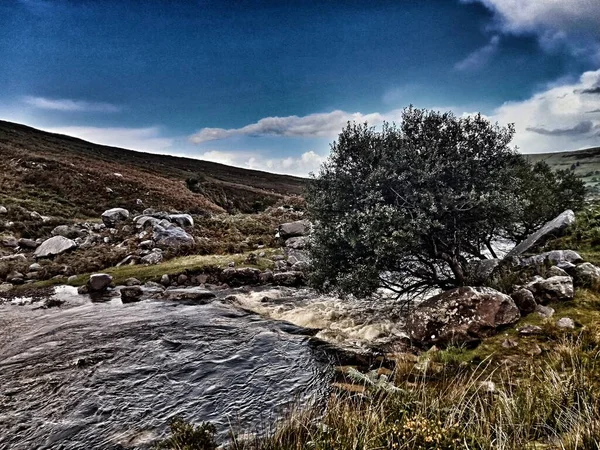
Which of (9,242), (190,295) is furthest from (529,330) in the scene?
(9,242)

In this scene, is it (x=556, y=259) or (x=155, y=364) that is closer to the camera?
(x=155, y=364)

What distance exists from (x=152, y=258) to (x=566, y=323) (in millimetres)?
19616

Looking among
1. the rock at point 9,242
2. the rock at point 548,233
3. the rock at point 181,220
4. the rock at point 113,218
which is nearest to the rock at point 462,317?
the rock at point 548,233

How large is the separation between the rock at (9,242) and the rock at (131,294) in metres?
12.5

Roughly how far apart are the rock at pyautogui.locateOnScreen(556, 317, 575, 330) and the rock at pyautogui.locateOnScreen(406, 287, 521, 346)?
3.14ft

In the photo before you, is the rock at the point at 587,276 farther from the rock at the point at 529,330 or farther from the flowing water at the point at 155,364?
the flowing water at the point at 155,364

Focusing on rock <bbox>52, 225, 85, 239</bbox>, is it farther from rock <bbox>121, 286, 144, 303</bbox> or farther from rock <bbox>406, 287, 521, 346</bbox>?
rock <bbox>406, 287, 521, 346</bbox>

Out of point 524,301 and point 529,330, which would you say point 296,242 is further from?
point 529,330

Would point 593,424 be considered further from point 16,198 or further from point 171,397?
point 16,198

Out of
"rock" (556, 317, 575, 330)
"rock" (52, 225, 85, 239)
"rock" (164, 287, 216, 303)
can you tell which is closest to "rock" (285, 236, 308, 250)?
"rock" (164, 287, 216, 303)

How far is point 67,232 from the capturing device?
82.2ft

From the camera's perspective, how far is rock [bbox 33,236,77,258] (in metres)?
21.2

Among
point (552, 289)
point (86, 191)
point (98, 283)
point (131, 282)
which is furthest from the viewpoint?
point (86, 191)

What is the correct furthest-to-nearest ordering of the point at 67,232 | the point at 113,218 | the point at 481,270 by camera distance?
the point at 113,218, the point at 67,232, the point at 481,270
